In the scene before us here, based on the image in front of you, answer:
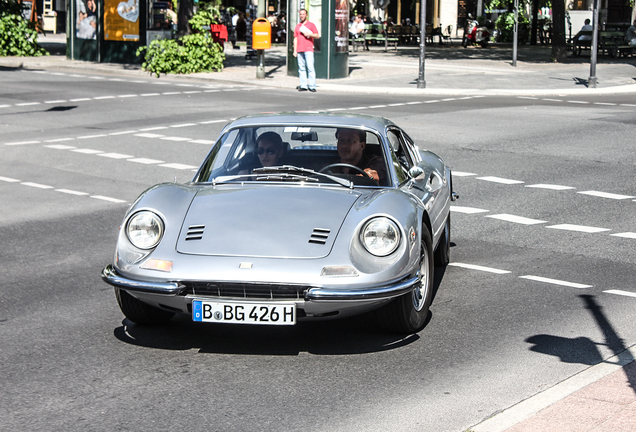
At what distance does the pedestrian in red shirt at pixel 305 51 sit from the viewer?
25.5 m

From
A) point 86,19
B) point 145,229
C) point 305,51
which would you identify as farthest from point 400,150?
point 86,19

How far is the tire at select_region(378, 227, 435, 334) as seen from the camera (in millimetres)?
5645

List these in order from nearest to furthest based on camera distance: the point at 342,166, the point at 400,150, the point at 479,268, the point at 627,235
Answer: the point at 342,166 < the point at 400,150 < the point at 479,268 < the point at 627,235

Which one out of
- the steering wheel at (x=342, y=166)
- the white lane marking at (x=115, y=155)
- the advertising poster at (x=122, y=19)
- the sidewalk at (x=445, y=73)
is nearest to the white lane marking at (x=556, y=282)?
the steering wheel at (x=342, y=166)

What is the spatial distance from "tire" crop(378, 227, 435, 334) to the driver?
2.21ft

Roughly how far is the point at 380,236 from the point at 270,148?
1375 millimetres

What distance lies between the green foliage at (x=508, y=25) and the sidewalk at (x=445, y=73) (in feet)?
32.2

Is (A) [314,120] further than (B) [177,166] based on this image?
No

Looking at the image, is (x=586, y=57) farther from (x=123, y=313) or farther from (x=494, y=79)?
(x=123, y=313)

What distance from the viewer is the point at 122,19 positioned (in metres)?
33.8

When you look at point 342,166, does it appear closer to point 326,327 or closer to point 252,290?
point 326,327

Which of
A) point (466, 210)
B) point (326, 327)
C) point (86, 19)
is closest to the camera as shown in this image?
point (326, 327)

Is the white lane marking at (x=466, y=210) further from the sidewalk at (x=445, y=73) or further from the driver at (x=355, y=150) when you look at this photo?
the sidewalk at (x=445, y=73)

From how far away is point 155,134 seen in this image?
16.6 meters
